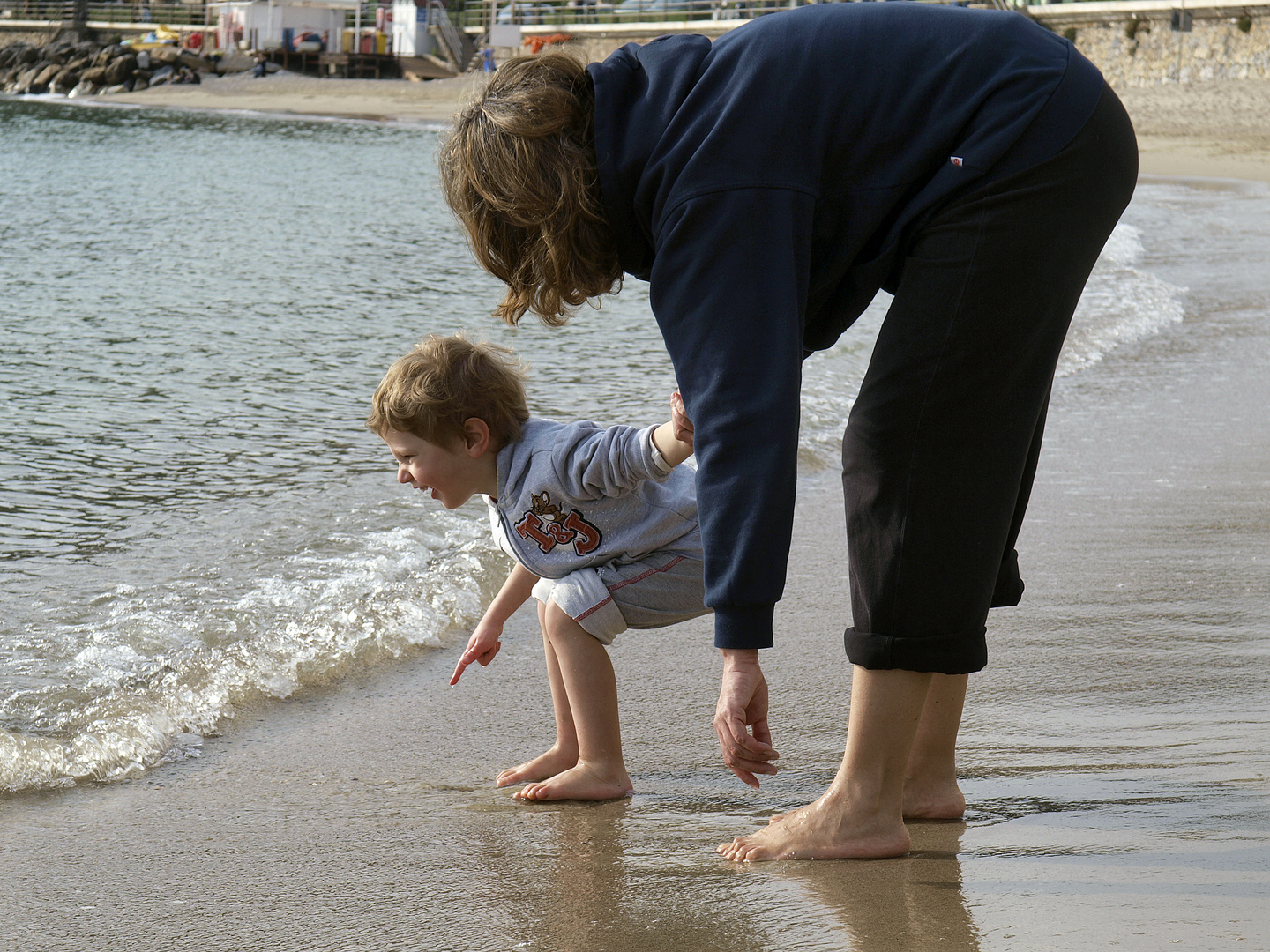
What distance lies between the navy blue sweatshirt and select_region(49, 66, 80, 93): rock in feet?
183

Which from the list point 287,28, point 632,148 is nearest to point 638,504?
point 632,148

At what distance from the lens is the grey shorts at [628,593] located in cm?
216

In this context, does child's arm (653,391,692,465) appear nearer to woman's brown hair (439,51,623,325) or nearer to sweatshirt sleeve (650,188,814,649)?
woman's brown hair (439,51,623,325)

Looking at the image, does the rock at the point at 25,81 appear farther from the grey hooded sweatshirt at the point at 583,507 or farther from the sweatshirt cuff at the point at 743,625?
the sweatshirt cuff at the point at 743,625

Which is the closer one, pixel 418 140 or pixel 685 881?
pixel 685 881

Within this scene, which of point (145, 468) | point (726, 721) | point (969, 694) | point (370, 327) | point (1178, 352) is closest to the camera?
point (726, 721)

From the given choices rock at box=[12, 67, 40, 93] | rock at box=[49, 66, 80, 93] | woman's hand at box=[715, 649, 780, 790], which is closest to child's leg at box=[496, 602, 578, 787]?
woman's hand at box=[715, 649, 780, 790]

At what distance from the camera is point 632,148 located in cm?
157

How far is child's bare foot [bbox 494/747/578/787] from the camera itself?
7.48 feet

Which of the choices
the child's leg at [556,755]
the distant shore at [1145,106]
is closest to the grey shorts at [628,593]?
the child's leg at [556,755]

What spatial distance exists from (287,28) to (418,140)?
25515 millimetres

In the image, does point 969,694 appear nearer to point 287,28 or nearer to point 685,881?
point 685,881

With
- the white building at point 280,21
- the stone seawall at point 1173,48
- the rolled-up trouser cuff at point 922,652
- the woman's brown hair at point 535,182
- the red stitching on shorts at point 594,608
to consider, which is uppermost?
the white building at point 280,21

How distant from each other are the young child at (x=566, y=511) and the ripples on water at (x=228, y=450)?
Result: 33.1 inches
